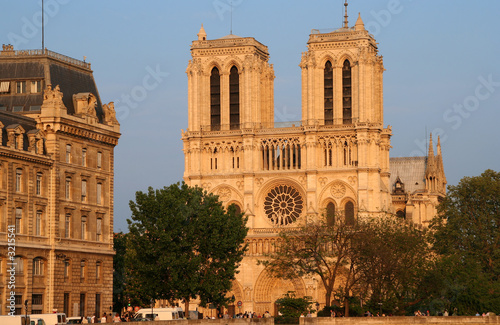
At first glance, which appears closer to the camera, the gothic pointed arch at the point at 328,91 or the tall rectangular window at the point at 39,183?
the tall rectangular window at the point at 39,183

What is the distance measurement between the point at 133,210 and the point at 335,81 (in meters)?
50.9

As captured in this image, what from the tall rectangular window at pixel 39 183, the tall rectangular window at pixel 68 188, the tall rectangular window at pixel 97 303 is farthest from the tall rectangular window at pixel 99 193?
the tall rectangular window at pixel 39 183

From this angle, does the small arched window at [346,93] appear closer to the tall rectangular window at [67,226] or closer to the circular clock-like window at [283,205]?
the circular clock-like window at [283,205]

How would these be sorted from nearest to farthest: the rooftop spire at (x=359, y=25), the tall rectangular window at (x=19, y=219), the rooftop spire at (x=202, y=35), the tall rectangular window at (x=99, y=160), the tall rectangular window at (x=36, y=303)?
the tall rectangular window at (x=19, y=219) < the tall rectangular window at (x=36, y=303) < the tall rectangular window at (x=99, y=160) < the rooftop spire at (x=359, y=25) < the rooftop spire at (x=202, y=35)

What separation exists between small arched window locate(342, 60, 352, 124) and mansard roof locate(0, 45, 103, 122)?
52.1 metres

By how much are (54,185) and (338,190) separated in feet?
186

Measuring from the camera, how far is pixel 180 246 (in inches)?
3406

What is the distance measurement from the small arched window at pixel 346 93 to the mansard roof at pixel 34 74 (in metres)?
52.1

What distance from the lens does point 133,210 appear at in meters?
88.6

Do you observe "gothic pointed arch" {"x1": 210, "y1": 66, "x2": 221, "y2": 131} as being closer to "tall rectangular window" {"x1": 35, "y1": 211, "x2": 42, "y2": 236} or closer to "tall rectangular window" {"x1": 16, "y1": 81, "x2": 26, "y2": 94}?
"tall rectangular window" {"x1": 16, "y1": 81, "x2": 26, "y2": 94}

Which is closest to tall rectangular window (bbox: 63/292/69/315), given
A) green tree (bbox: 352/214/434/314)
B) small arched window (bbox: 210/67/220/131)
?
green tree (bbox: 352/214/434/314)

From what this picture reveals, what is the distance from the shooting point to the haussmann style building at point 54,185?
76375 millimetres

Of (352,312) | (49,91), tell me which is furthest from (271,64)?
(49,91)

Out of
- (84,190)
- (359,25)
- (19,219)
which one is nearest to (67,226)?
(84,190)
